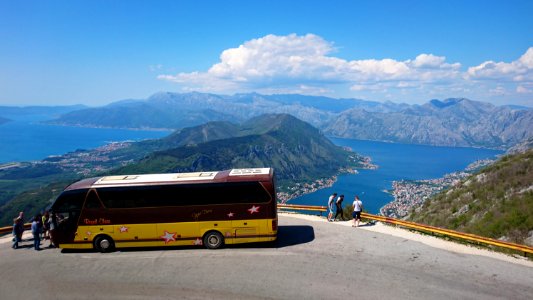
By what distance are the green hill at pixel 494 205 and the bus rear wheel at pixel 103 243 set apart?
24761 mm

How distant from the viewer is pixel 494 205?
28.9m

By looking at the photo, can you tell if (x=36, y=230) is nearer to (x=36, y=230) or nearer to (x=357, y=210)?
(x=36, y=230)

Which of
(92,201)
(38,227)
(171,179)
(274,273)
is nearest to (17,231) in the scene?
(38,227)

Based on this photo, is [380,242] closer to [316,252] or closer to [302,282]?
[316,252]

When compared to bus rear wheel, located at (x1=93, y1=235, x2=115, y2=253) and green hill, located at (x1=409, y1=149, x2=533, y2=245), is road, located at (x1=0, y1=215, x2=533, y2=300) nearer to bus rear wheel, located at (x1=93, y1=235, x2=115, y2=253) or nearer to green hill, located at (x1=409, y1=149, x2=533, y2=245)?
bus rear wheel, located at (x1=93, y1=235, x2=115, y2=253)

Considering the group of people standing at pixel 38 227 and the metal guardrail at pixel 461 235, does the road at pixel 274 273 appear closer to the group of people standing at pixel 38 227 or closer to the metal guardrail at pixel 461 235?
the group of people standing at pixel 38 227

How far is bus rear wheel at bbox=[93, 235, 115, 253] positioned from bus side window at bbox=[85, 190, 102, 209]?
5.90 ft

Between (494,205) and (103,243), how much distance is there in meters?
29.7

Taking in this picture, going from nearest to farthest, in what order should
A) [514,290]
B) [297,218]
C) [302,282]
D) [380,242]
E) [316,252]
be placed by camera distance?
[514,290], [302,282], [316,252], [380,242], [297,218]

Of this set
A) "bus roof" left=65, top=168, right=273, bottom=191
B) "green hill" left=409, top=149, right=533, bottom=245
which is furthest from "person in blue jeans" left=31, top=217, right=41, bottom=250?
"green hill" left=409, top=149, right=533, bottom=245

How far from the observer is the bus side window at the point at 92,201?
19672mm

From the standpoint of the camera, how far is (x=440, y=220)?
1244 inches

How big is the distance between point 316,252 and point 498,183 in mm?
23673

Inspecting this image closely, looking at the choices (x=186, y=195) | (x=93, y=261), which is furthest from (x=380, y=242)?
(x=93, y=261)
